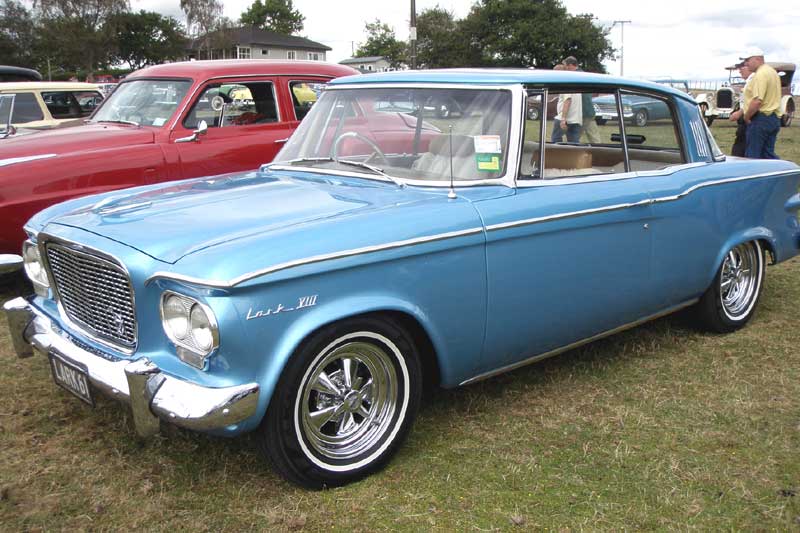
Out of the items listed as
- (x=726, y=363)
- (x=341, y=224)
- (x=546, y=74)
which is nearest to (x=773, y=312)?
(x=726, y=363)

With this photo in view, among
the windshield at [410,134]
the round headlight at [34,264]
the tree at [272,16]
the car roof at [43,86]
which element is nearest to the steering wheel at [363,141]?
the windshield at [410,134]

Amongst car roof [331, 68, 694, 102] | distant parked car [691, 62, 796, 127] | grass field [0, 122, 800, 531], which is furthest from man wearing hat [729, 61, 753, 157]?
distant parked car [691, 62, 796, 127]

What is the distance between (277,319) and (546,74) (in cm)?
194

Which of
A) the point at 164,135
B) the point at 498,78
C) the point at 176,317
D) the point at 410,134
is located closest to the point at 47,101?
the point at 164,135

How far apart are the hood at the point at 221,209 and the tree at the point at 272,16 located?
90.5m

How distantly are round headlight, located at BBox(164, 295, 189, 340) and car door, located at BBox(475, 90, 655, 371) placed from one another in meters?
1.24

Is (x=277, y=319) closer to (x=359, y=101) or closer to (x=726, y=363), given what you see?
(x=359, y=101)

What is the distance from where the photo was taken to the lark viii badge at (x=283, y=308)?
8.10ft

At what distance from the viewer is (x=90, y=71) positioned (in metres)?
48.9

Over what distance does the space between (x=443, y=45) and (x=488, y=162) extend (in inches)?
2178

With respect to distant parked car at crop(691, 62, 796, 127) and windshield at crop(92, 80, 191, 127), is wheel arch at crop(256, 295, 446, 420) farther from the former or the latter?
distant parked car at crop(691, 62, 796, 127)

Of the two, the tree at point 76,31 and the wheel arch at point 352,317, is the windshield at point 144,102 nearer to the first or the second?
the wheel arch at point 352,317

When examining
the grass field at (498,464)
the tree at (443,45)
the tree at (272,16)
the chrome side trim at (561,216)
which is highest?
the tree at (272,16)

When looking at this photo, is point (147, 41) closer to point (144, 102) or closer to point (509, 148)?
point (144, 102)
